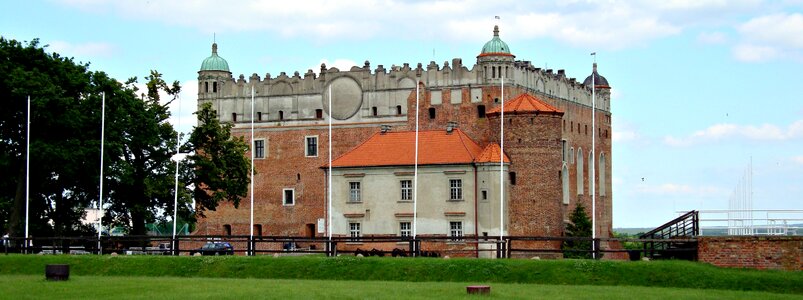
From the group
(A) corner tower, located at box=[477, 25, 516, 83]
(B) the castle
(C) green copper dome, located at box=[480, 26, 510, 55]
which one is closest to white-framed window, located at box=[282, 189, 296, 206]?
(B) the castle

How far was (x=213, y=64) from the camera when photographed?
91688mm

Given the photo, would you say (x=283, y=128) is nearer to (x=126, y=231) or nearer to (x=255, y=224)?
(x=255, y=224)

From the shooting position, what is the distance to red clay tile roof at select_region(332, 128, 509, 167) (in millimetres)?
77312

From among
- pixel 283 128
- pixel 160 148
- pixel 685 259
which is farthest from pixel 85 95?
pixel 685 259

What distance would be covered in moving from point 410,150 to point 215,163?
41.6ft

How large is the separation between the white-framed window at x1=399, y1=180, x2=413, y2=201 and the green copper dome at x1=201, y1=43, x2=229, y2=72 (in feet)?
64.6

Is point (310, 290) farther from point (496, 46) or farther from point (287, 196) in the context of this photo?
point (287, 196)

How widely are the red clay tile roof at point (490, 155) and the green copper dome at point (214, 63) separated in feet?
75.1

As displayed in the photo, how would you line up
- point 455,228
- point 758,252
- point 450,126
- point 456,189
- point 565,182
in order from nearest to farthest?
point 758,252, point 455,228, point 456,189, point 450,126, point 565,182

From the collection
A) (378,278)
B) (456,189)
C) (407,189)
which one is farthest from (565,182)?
(378,278)

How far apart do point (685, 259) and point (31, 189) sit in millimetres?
34002

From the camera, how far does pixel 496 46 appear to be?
82.4 m

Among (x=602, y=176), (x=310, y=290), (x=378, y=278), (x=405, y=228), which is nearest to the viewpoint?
(x=310, y=290)

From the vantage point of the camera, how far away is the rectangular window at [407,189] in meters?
77.5
